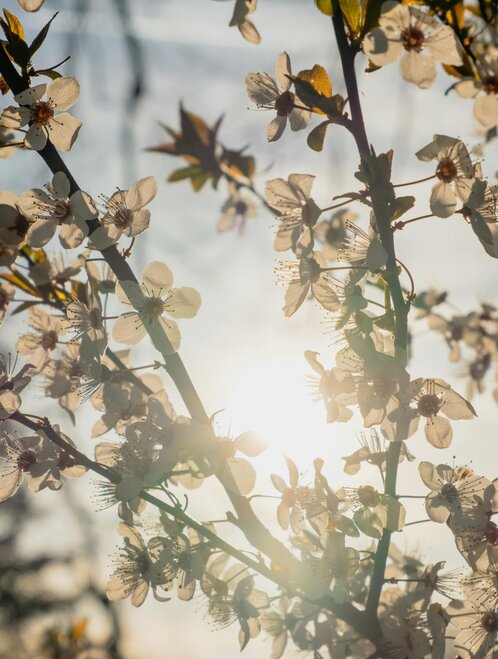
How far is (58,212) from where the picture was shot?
163 centimetres

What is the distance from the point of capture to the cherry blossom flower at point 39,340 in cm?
198

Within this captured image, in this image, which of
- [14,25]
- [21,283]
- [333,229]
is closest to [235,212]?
[333,229]

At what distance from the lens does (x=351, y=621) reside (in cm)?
171

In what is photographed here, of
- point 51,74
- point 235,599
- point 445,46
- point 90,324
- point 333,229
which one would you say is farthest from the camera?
point 333,229

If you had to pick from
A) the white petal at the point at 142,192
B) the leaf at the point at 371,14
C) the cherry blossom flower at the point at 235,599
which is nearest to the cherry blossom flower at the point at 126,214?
the white petal at the point at 142,192

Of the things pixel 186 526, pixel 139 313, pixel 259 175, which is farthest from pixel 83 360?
pixel 259 175

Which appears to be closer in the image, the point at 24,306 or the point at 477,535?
the point at 477,535

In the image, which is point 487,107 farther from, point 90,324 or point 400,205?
point 90,324

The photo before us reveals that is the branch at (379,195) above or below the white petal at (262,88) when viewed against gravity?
below

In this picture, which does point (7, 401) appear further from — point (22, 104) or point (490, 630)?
point (490, 630)

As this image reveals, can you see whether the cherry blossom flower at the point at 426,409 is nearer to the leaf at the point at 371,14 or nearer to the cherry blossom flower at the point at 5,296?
the leaf at the point at 371,14

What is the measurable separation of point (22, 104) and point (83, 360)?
0.58m

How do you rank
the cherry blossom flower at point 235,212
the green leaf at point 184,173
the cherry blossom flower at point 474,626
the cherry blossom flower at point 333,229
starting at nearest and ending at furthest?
the cherry blossom flower at point 474,626
the green leaf at point 184,173
the cherry blossom flower at point 333,229
the cherry blossom flower at point 235,212

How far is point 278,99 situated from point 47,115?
51cm
